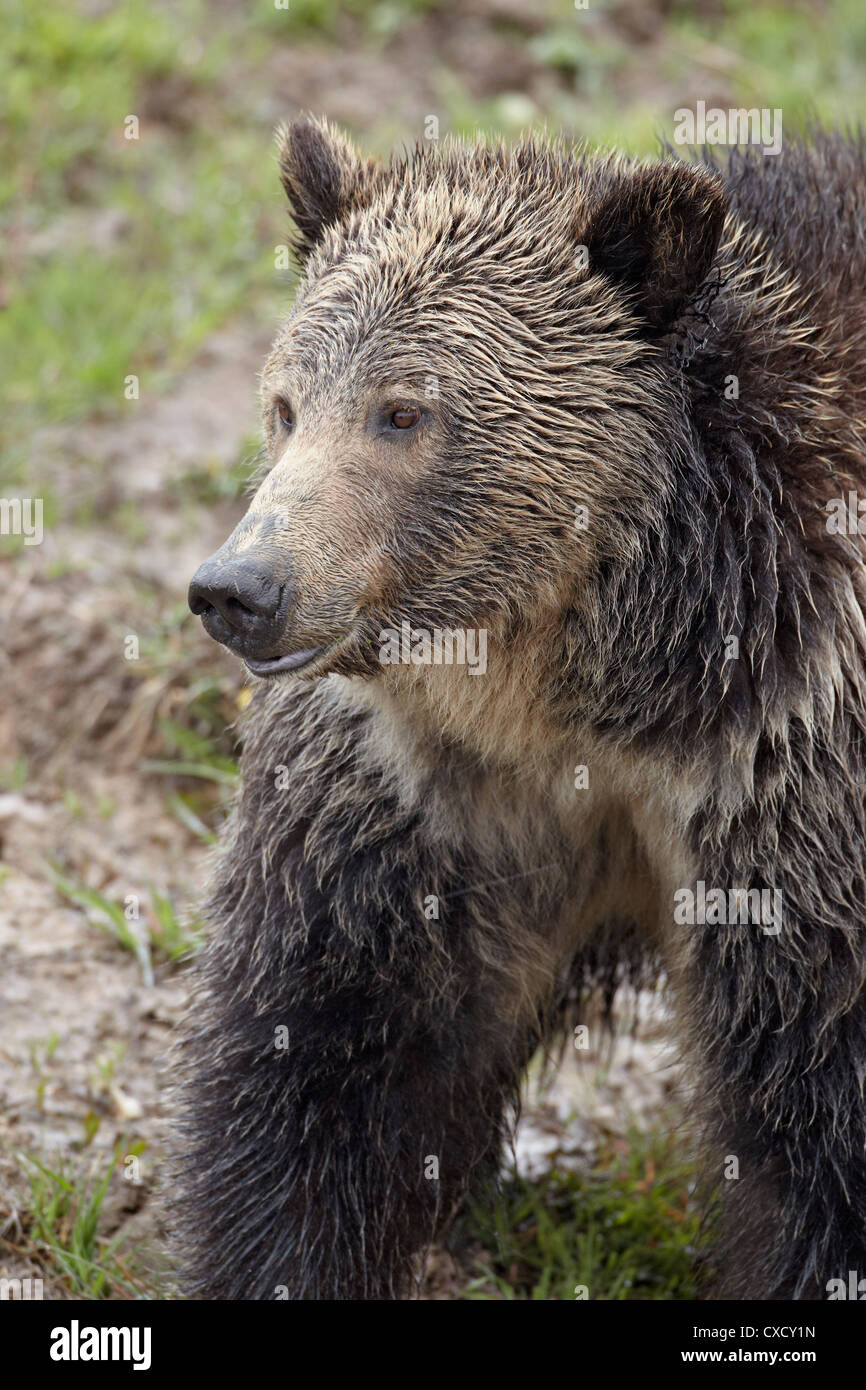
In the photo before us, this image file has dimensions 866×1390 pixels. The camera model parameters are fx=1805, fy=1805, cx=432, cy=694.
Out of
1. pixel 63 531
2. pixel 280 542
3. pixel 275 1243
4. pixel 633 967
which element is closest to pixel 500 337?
pixel 280 542

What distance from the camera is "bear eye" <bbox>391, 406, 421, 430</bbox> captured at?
14.5 feet

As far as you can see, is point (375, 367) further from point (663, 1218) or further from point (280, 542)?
point (663, 1218)

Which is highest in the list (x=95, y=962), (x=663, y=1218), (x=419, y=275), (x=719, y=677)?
(x=419, y=275)

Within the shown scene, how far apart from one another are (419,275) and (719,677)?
1.26 metres

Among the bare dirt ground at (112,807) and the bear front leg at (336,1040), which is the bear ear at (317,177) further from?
the bear front leg at (336,1040)

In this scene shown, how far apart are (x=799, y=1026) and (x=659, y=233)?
199 cm

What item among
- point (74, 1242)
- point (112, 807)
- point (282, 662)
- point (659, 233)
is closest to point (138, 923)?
point (112, 807)

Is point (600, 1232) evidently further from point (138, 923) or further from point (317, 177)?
point (317, 177)

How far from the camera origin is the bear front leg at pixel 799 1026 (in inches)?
176

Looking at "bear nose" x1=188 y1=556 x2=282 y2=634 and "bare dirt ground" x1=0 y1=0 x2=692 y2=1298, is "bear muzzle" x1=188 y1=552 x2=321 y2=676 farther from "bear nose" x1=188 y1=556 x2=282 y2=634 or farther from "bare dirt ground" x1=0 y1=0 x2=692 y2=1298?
"bare dirt ground" x1=0 y1=0 x2=692 y2=1298

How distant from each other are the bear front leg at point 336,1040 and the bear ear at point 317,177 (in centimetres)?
147

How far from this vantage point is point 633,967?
569cm

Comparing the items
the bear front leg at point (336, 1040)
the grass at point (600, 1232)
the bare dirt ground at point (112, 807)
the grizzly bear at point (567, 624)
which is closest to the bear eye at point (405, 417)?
the grizzly bear at point (567, 624)

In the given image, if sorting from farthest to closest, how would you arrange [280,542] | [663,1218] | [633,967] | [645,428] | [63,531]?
[63,531], [663,1218], [633,967], [645,428], [280,542]
